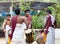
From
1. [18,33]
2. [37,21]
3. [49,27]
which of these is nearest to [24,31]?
[18,33]

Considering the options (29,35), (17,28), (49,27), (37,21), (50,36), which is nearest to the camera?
(17,28)

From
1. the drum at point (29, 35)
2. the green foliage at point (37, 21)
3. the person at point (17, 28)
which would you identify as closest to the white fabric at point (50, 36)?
the drum at point (29, 35)

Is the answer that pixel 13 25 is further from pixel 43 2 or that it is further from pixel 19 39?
pixel 43 2

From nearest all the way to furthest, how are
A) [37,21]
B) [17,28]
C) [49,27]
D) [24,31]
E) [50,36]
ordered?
[17,28]
[24,31]
[49,27]
[50,36]
[37,21]

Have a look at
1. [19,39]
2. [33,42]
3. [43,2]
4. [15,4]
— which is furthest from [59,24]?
[19,39]

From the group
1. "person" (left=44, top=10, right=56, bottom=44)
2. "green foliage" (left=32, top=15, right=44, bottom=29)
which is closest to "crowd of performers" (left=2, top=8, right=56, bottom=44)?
"person" (left=44, top=10, right=56, bottom=44)

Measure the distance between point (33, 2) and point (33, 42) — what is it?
3.22 meters

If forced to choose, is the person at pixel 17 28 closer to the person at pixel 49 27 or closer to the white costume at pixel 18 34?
the white costume at pixel 18 34

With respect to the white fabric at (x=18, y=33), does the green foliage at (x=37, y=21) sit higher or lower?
lower

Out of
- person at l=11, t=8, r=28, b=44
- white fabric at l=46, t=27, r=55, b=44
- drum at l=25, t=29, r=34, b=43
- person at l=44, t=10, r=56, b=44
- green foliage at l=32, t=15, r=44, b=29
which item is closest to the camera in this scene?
person at l=11, t=8, r=28, b=44

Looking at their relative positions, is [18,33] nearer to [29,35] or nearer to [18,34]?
[18,34]

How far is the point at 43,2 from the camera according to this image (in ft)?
32.9

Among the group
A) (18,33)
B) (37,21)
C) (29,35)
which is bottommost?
(37,21)

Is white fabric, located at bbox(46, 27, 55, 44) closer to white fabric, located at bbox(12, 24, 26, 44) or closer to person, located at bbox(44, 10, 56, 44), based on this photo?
person, located at bbox(44, 10, 56, 44)
